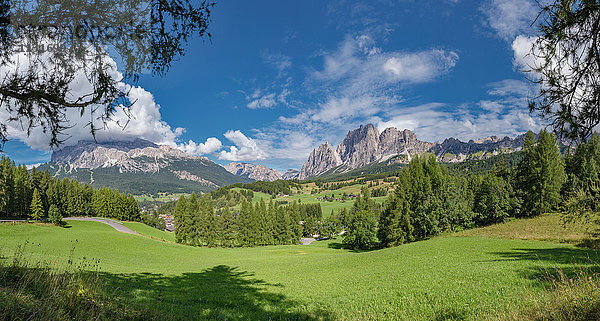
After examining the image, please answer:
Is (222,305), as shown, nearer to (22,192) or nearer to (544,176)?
(544,176)

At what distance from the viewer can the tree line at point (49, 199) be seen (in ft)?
168

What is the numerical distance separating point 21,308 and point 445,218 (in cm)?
4767

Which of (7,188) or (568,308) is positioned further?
(7,188)

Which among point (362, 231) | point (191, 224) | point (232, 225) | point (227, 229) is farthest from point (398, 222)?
point (191, 224)

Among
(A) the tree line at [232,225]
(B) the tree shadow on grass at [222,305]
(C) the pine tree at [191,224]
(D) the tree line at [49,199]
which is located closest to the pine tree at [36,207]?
(D) the tree line at [49,199]

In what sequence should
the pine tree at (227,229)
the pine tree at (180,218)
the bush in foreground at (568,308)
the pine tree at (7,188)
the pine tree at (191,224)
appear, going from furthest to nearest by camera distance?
the pine tree at (227,229) < the pine tree at (180,218) < the pine tree at (191,224) < the pine tree at (7,188) < the bush in foreground at (568,308)

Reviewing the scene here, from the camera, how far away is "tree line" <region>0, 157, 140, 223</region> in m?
51.3

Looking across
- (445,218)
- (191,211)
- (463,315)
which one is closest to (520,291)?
(463,315)

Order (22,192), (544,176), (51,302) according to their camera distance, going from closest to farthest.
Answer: (51,302) < (544,176) < (22,192)

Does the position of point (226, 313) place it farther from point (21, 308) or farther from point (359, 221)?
point (359, 221)

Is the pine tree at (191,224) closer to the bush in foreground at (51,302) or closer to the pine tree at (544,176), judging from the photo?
the bush in foreground at (51,302)

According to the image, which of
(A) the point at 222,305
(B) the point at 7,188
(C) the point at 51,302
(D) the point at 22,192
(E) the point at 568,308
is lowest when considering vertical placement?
(A) the point at 222,305

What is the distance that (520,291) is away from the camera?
7.13 metres

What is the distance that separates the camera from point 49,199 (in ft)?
208
